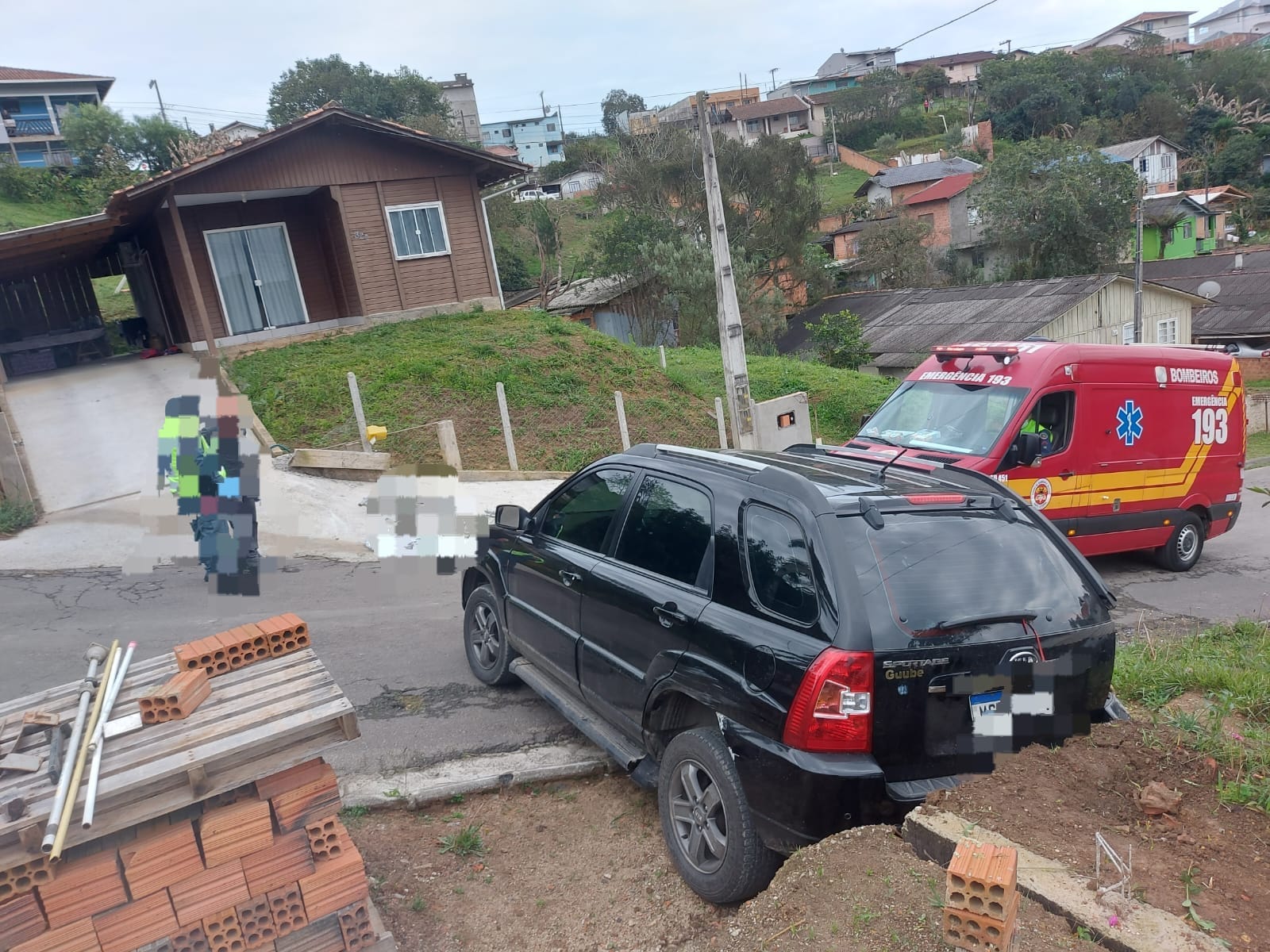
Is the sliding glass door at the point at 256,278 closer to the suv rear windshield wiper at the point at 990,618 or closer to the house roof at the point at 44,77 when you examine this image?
the suv rear windshield wiper at the point at 990,618

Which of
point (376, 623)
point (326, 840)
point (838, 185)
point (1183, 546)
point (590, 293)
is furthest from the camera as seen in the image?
point (838, 185)

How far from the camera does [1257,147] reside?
5453cm

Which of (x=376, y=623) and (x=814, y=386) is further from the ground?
(x=376, y=623)

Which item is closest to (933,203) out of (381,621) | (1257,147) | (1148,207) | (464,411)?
(1148,207)

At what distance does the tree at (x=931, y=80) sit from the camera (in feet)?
279

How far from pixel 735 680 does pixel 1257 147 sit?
2687 inches

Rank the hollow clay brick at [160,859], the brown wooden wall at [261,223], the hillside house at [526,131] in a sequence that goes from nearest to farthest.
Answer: the hollow clay brick at [160,859] → the brown wooden wall at [261,223] → the hillside house at [526,131]

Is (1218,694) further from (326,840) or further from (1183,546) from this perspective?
(1183,546)

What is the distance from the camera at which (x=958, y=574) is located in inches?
133

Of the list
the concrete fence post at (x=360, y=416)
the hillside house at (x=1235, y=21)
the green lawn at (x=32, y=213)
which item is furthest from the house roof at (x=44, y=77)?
the hillside house at (x=1235, y=21)

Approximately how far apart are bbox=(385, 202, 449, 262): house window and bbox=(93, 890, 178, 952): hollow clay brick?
1620cm

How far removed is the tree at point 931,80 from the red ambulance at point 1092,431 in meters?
86.8

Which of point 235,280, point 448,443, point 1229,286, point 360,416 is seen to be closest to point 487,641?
point 448,443

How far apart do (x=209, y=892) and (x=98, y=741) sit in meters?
0.65
